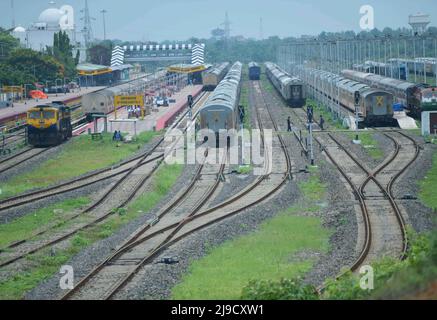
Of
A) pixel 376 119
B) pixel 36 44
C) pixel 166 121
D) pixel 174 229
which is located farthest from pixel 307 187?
pixel 36 44

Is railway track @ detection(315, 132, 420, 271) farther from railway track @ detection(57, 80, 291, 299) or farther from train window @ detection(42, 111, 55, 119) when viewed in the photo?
train window @ detection(42, 111, 55, 119)

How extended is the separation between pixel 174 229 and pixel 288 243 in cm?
281

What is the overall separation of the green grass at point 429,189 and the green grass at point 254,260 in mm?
3512

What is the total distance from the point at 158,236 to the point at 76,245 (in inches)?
70.5

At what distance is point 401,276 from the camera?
29.5 ft

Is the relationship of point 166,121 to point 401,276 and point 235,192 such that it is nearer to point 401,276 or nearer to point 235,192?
point 235,192

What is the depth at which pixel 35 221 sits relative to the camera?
795 inches

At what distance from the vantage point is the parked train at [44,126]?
35844mm

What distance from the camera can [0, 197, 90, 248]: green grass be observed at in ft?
61.0

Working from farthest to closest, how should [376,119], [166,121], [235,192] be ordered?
1. [166,121]
2. [376,119]
3. [235,192]

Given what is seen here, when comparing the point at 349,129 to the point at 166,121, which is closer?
the point at 349,129

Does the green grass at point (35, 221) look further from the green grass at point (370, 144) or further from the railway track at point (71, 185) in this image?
the green grass at point (370, 144)
